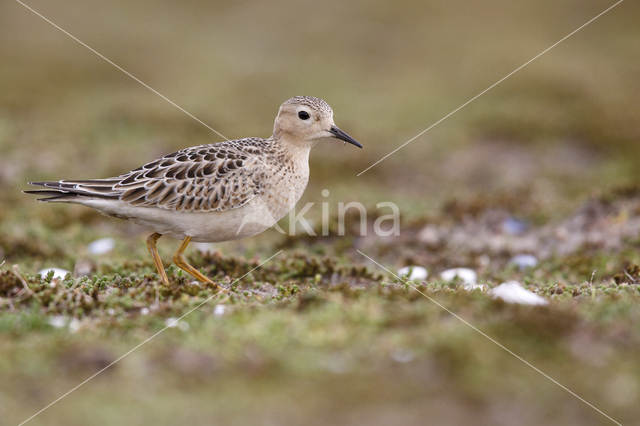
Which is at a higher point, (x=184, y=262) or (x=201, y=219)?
(x=201, y=219)

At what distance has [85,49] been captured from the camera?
28.5m

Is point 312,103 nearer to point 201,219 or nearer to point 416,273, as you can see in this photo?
point 201,219

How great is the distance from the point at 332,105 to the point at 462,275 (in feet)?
48.9

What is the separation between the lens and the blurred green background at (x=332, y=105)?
4852mm

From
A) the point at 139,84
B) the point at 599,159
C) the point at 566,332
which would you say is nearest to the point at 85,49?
the point at 139,84

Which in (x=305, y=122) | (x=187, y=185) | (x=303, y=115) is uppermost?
(x=303, y=115)

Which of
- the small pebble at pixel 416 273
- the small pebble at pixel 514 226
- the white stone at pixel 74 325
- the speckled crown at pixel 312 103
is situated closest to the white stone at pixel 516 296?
the small pebble at pixel 416 273

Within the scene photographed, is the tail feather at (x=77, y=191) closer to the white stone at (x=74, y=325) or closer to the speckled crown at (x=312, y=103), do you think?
the white stone at (x=74, y=325)

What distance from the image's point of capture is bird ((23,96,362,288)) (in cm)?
760

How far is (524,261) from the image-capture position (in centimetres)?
998

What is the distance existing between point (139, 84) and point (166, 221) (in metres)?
19.5

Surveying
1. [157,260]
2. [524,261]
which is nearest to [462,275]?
[524,261]

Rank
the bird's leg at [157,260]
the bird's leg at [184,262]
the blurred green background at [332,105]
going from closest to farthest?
1. the blurred green background at [332,105]
2. the bird's leg at [157,260]
3. the bird's leg at [184,262]

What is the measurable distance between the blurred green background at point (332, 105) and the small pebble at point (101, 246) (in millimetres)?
185
